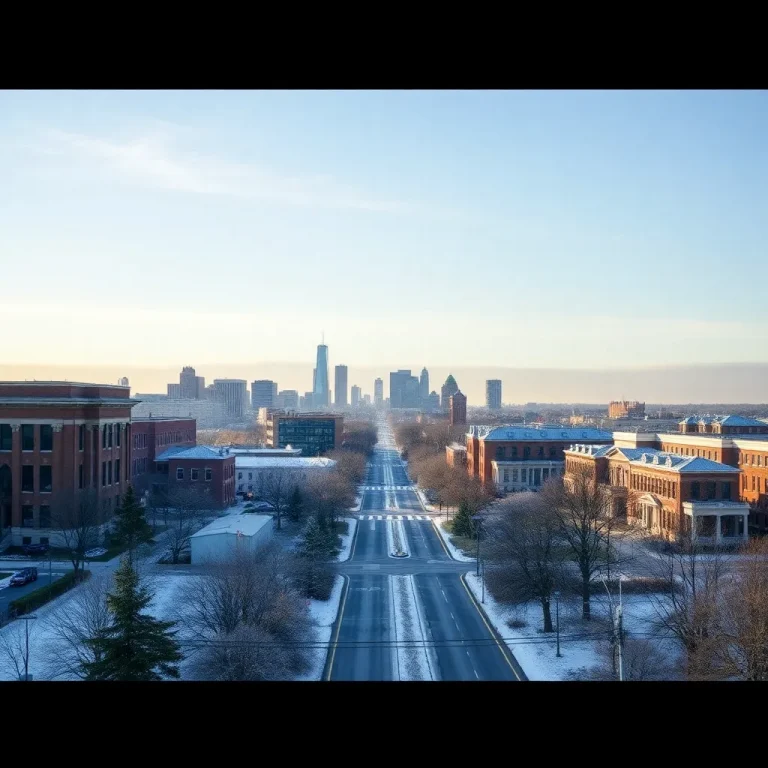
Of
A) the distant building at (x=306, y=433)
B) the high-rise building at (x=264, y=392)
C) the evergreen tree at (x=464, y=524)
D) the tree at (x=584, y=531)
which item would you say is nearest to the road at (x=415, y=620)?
the evergreen tree at (x=464, y=524)

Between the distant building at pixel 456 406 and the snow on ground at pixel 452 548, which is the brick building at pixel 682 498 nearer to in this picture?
the snow on ground at pixel 452 548

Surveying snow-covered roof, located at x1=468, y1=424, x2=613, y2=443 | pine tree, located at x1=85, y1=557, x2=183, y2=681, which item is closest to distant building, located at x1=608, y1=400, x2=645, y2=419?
snow-covered roof, located at x1=468, y1=424, x2=613, y2=443

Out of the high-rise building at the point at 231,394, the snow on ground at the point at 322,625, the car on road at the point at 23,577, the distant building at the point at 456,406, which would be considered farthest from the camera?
the high-rise building at the point at 231,394

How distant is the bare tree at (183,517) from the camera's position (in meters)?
27.7

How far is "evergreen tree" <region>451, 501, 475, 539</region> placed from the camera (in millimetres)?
31881

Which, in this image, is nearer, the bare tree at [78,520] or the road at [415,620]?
the road at [415,620]

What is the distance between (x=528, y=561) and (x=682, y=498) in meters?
14.7

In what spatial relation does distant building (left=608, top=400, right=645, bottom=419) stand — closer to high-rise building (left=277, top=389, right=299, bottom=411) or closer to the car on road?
high-rise building (left=277, top=389, right=299, bottom=411)

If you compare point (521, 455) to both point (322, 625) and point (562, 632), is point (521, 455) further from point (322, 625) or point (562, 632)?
point (322, 625)

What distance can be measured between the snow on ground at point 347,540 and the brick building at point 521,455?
13.4m

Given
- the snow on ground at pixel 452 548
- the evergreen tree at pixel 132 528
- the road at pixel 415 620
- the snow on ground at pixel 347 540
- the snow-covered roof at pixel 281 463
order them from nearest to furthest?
the road at pixel 415 620 → the evergreen tree at pixel 132 528 → the snow on ground at pixel 452 548 → the snow on ground at pixel 347 540 → the snow-covered roof at pixel 281 463
